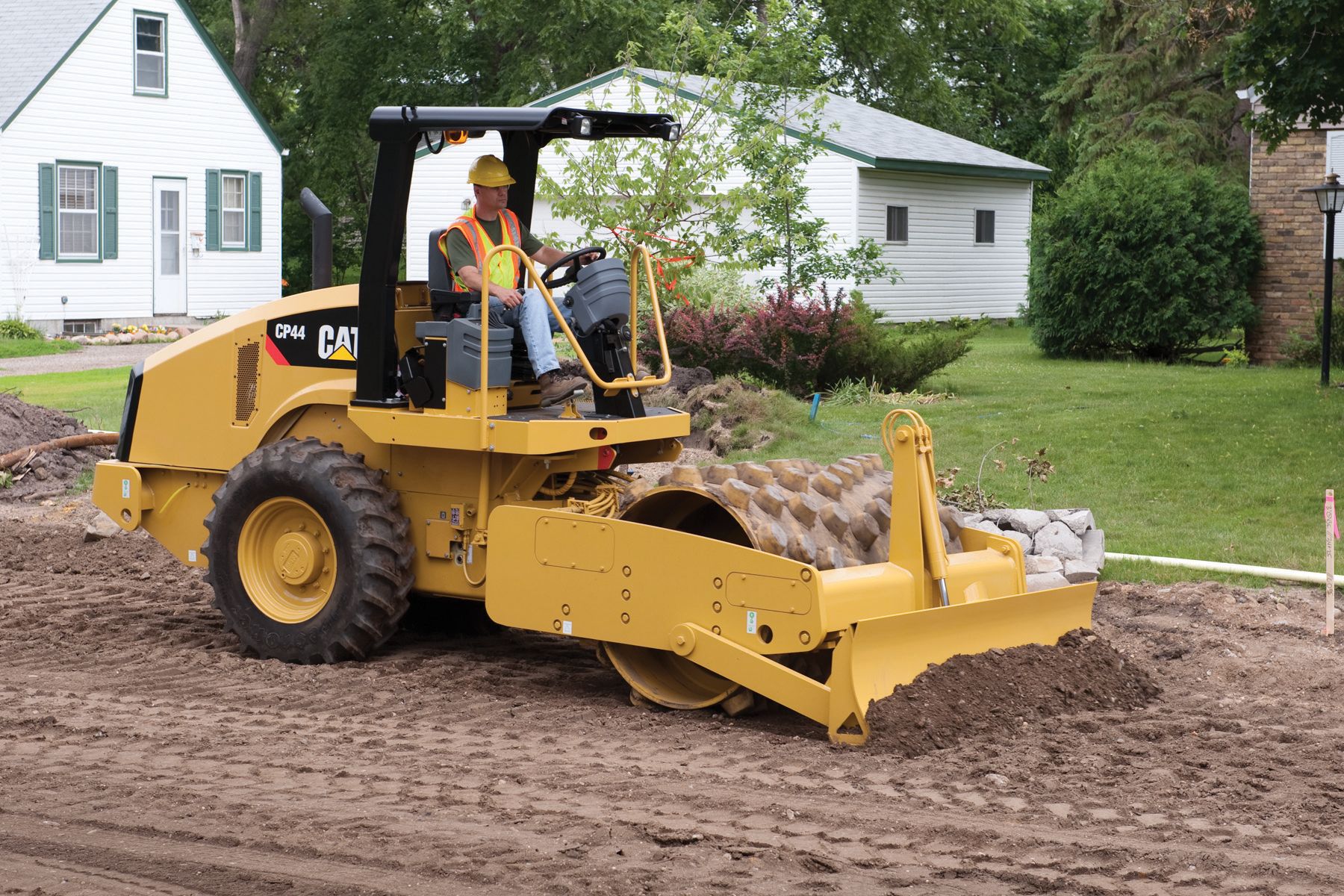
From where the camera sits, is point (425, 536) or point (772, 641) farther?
point (425, 536)

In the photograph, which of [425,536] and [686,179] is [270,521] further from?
[686,179]

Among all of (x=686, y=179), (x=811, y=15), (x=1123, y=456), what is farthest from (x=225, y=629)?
(x=811, y=15)

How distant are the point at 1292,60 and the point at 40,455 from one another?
456 inches

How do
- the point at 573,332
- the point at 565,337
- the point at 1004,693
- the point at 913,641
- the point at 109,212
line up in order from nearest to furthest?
the point at 913,641 → the point at 1004,693 → the point at 565,337 → the point at 573,332 → the point at 109,212

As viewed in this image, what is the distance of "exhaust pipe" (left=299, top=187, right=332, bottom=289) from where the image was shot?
7797 millimetres

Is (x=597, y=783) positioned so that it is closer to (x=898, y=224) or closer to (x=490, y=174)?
(x=490, y=174)

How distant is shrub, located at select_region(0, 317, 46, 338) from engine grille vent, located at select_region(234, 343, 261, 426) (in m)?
20.0

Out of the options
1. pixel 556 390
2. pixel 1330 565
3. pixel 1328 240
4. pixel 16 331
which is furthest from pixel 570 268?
pixel 16 331

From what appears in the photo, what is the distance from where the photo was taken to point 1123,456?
1321cm

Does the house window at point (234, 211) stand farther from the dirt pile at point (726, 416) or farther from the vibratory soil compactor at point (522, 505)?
the vibratory soil compactor at point (522, 505)

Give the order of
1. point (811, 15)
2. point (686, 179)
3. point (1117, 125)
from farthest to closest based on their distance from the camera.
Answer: point (1117, 125) → point (811, 15) → point (686, 179)

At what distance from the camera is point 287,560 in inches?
→ 301

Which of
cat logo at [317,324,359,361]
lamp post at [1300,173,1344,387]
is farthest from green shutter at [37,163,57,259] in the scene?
cat logo at [317,324,359,361]

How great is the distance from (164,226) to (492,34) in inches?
494
